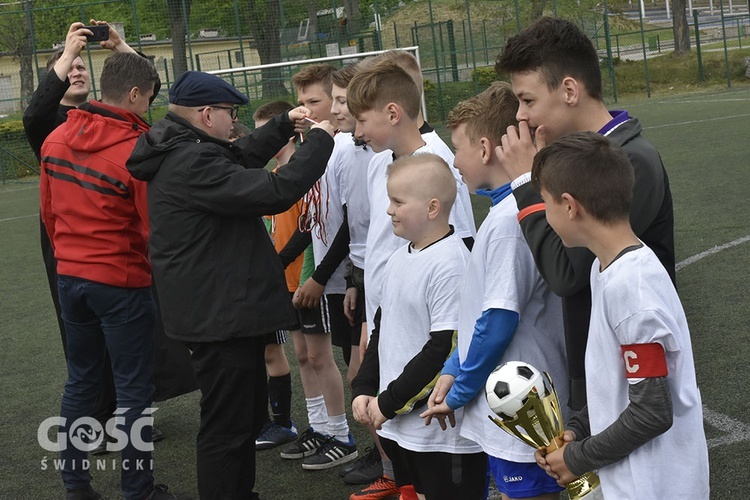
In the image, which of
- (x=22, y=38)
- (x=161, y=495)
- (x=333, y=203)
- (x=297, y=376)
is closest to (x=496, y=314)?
(x=333, y=203)

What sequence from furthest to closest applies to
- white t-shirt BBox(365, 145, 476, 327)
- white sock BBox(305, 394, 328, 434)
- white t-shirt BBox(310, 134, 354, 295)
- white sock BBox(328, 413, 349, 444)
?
white sock BBox(305, 394, 328, 434) → white sock BBox(328, 413, 349, 444) → white t-shirt BBox(310, 134, 354, 295) → white t-shirt BBox(365, 145, 476, 327)

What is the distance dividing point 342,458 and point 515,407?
275cm

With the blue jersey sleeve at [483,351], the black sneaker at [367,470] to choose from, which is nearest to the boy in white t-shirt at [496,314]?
the blue jersey sleeve at [483,351]

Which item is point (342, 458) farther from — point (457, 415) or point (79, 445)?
point (457, 415)

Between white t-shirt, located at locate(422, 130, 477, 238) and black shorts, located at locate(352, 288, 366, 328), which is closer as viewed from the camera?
white t-shirt, located at locate(422, 130, 477, 238)

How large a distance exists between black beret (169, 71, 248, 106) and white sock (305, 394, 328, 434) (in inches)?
72.5

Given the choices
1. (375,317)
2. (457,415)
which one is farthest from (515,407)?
(375,317)

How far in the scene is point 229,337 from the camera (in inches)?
152

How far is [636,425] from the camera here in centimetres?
219

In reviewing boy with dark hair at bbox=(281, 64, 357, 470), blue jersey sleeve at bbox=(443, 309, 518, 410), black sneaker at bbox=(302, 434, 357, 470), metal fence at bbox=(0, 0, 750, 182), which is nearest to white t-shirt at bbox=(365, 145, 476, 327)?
boy with dark hair at bbox=(281, 64, 357, 470)

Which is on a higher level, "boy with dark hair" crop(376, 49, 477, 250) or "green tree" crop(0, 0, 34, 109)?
"green tree" crop(0, 0, 34, 109)

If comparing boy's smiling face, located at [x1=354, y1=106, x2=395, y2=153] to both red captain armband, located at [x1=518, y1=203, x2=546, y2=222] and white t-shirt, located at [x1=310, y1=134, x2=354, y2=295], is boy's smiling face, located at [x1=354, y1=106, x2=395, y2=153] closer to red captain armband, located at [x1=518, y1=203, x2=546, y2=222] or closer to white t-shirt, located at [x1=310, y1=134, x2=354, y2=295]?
white t-shirt, located at [x1=310, y1=134, x2=354, y2=295]

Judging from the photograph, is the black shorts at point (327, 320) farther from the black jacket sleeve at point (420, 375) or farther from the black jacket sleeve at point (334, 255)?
the black jacket sleeve at point (420, 375)

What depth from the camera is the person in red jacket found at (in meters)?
4.43
